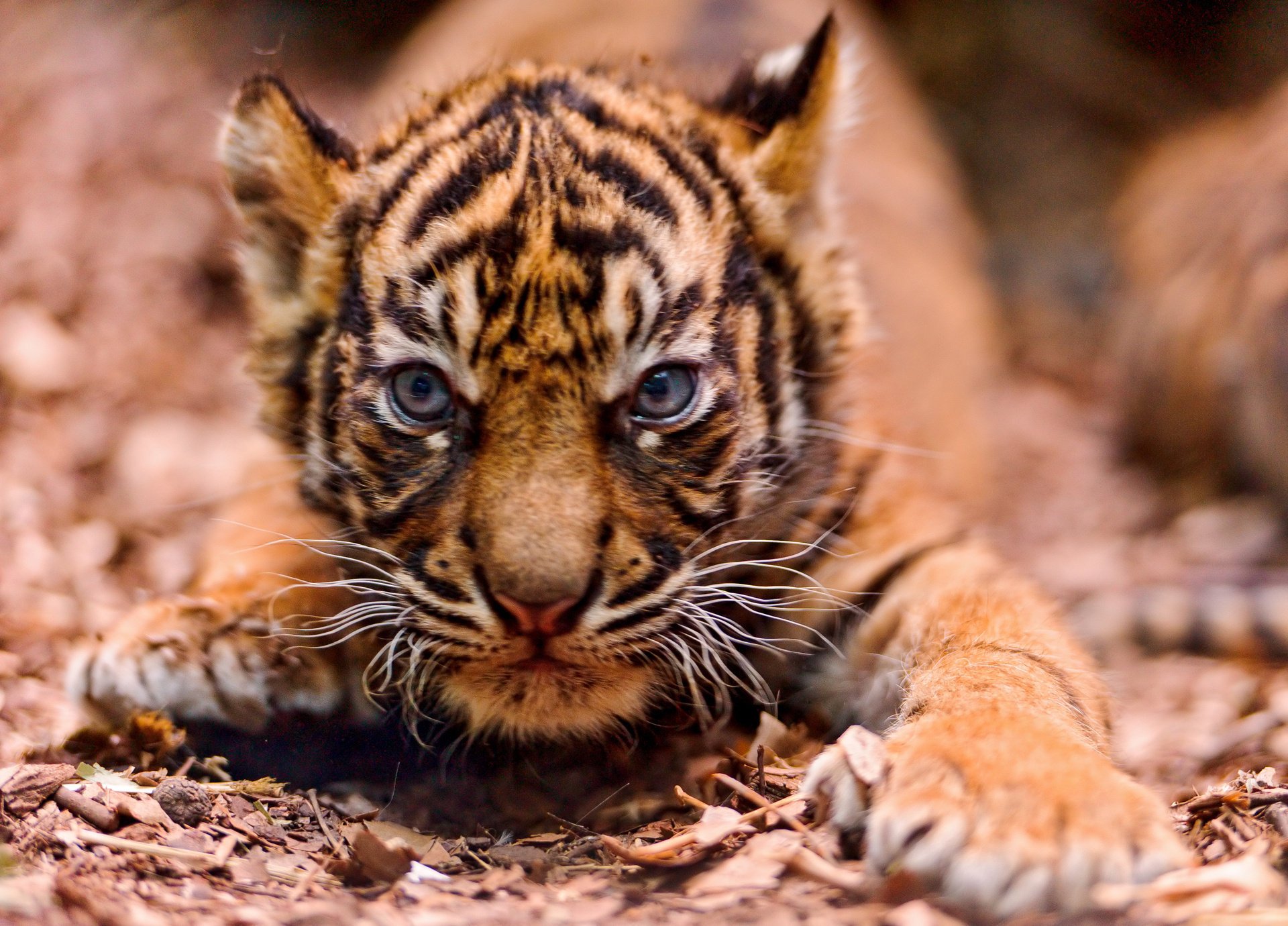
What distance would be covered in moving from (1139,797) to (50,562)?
337 centimetres

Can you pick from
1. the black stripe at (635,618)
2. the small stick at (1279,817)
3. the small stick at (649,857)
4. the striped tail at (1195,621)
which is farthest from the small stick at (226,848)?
the striped tail at (1195,621)

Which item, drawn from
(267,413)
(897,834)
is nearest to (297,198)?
(267,413)

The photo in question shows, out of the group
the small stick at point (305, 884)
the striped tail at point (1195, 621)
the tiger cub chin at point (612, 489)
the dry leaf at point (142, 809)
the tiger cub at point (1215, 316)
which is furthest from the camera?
the tiger cub at point (1215, 316)

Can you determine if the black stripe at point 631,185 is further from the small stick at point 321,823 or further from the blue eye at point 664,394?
the small stick at point 321,823

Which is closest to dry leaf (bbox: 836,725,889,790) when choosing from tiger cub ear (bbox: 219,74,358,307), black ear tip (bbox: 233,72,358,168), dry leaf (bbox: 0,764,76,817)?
dry leaf (bbox: 0,764,76,817)

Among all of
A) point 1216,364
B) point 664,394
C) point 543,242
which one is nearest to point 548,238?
point 543,242

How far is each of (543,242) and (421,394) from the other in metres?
0.44

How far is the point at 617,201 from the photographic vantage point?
2.71m

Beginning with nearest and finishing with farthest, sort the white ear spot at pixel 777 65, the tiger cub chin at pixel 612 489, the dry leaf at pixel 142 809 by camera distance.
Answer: the tiger cub chin at pixel 612 489
the dry leaf at pixel 142 809
the white ear spot at pixel 777 65

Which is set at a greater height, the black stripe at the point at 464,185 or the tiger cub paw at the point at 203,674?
the black stripe at the point at 464,185

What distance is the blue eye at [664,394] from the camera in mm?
2678

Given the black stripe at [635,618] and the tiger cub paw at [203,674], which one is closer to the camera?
the black stripe at [635,618]

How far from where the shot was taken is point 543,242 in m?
2.60

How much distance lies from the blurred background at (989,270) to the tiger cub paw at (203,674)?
235 millimetres
